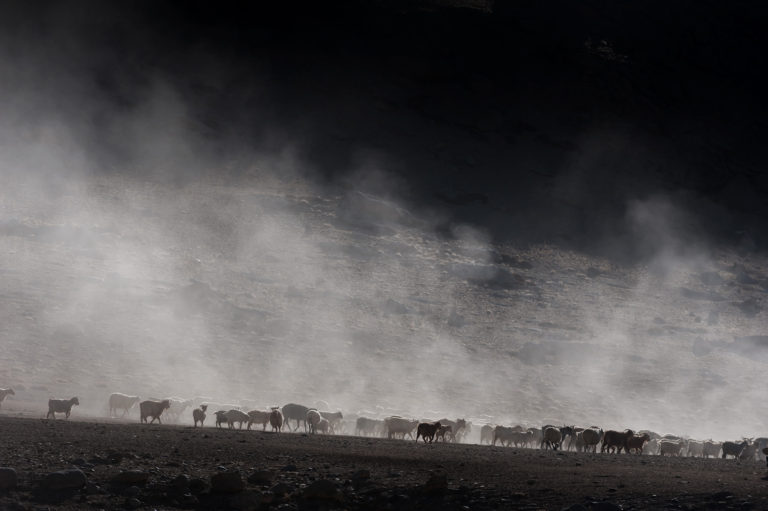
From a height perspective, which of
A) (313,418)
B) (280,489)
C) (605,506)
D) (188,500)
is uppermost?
(313,418)

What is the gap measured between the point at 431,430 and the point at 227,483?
361 inches

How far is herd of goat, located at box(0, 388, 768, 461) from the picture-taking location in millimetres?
22656

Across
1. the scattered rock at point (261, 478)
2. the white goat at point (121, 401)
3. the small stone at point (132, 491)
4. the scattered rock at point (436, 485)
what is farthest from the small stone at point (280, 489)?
the white goat at point (121, 401)

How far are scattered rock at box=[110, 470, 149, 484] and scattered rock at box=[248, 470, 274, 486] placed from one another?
168cm

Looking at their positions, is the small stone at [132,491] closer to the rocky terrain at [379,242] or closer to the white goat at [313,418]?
the rocky terrain at [379,242]

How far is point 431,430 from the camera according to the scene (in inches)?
857

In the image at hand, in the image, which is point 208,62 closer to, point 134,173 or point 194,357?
point 134,173

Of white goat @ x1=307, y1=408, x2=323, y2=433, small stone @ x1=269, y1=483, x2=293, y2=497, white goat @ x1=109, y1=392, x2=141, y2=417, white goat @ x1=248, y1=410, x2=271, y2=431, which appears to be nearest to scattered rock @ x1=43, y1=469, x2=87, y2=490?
small stone @ x1=269, y1=483, x2=293, y2=497

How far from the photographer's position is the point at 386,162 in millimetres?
78062

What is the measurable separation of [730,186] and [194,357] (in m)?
63.0

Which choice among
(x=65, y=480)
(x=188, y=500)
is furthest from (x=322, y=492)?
(x=65, y=480)

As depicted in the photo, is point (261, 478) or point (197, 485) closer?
point (197, 485)

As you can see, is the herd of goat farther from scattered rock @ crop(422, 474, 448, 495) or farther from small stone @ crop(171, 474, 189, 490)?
small stone @ crop(171, 474, 189, 490)

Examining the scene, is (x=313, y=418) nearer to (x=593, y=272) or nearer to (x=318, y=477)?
(x=318, y=477)
